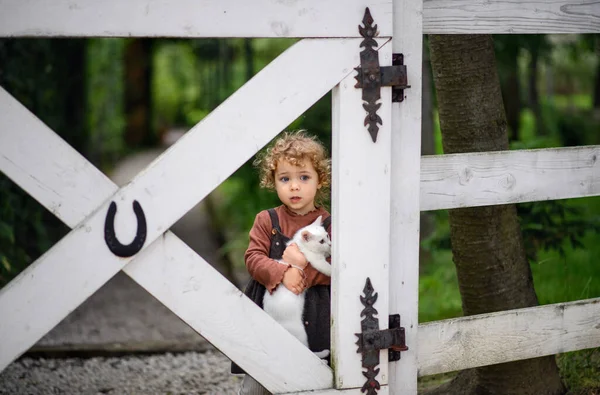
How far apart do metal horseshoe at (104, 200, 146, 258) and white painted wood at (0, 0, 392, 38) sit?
2.05 feet

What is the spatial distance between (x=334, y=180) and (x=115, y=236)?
0.89 meters

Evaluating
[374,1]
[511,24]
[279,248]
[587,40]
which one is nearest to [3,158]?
[279,248]

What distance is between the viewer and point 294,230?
328 centimetres

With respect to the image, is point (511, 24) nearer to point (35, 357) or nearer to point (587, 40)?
point (35, 357)

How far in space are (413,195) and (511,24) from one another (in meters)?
0.88

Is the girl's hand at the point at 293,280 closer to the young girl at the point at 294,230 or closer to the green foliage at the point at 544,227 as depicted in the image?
the young girl at the point at 294,230

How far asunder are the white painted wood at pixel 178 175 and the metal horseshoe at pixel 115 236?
19 mm

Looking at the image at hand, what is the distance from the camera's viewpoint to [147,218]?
2.73 m

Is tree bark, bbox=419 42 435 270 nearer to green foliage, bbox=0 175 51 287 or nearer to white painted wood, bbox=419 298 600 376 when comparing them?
white painted wood, bbox=419 298 600 376

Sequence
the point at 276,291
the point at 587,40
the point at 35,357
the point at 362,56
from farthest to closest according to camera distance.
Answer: the point at 587,40 < the point at 35,357 < the point at 276,291 < the point at 362,56

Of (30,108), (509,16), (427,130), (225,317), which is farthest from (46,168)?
(30,108)

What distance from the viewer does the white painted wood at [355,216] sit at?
2.95 m

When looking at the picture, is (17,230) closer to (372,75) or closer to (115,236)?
(115,236)

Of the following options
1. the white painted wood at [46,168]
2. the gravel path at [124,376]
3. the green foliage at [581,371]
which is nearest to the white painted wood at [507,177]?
the green foliage at [581,371]
